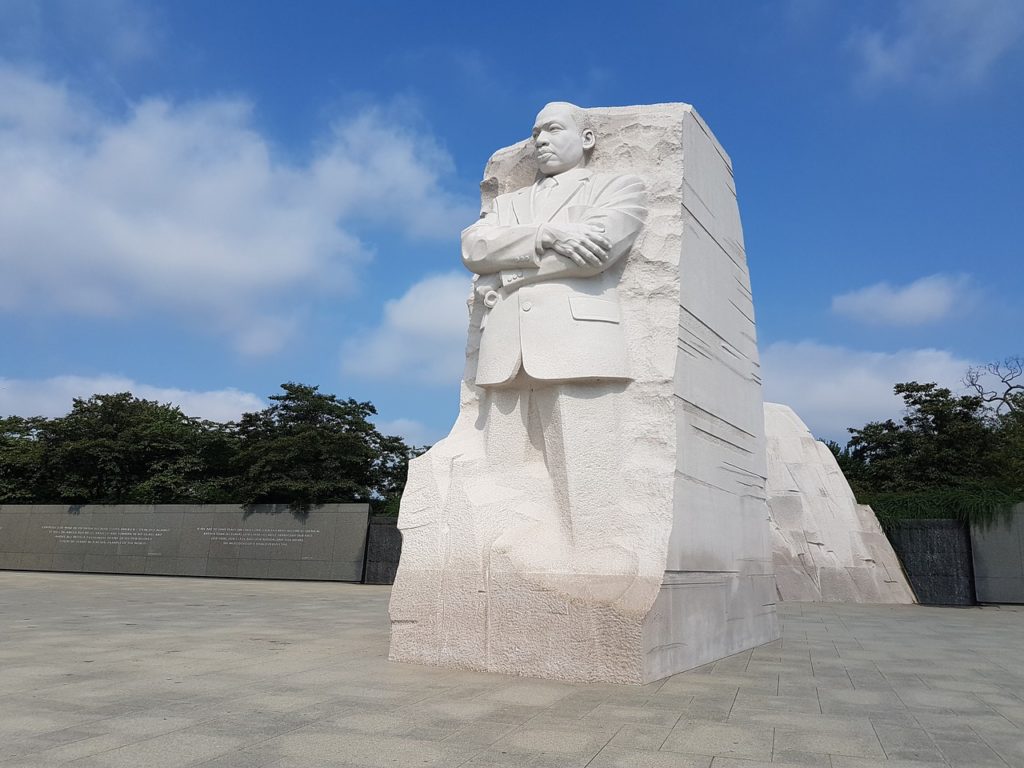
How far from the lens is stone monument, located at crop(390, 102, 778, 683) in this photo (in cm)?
478

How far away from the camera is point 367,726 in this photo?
126 inches

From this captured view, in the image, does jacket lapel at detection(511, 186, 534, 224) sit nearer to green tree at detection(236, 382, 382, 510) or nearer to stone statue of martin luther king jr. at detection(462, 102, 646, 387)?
stone statue of martin luther king jr. at detection(462, 102, 646, 387)

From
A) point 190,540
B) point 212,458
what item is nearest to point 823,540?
point 190,540

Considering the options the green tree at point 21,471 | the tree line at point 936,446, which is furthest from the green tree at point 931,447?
the green tree at point 21,471

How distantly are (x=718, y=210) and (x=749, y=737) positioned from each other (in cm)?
455

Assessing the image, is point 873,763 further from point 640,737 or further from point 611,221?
point 611,221

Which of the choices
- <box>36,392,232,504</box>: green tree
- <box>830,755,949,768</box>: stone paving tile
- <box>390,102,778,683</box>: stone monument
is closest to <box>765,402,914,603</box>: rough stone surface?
<box>390,102,778,683</box>: stone monument

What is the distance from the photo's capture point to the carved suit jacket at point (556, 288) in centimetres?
515

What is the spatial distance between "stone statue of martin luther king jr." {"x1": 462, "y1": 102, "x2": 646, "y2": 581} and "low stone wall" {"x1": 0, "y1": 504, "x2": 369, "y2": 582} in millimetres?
11081

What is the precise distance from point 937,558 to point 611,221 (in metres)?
10.6

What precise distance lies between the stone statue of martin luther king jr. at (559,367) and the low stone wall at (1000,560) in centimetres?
1016

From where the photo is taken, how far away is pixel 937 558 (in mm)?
13016

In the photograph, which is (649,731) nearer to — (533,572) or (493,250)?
(533,572)

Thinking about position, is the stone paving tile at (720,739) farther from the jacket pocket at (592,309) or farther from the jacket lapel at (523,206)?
the jacket lapel at (523,206)
